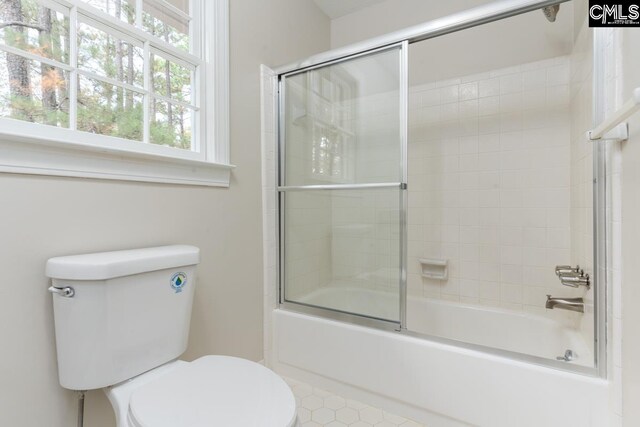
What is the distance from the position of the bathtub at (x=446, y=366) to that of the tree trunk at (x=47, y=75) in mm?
1348

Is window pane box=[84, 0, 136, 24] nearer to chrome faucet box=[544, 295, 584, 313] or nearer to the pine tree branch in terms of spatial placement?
the pine tree branch

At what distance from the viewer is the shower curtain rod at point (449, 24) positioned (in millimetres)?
1201

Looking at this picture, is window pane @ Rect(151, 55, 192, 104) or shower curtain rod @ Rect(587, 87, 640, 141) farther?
window pane @ Rect(151, 55, 192, 104)

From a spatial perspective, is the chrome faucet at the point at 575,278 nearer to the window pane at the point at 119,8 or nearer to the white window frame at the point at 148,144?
the white window frame at the point at 148,144

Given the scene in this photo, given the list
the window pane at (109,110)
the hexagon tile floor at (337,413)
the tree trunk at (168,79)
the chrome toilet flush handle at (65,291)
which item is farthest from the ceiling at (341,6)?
the hexagon tile floor at (337,413)

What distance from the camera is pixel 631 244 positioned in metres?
0.96

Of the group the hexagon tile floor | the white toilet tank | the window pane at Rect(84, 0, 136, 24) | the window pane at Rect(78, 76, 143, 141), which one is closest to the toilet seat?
the white toilet tank

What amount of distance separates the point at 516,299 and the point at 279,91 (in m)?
1.87

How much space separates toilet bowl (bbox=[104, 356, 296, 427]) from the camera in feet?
2.55

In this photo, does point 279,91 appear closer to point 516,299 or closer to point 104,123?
point 104,123

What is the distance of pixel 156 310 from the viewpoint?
108 centimetres

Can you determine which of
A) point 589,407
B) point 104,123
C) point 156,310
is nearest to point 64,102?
point 104,123

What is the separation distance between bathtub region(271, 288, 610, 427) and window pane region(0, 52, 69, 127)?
134cm

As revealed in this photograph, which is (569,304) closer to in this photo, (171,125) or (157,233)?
(157,233)
